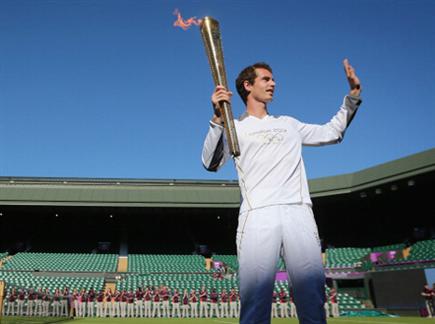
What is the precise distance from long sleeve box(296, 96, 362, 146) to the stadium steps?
29.1 meters

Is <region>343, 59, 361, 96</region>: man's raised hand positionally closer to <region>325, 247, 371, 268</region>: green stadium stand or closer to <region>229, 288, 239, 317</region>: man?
<region>229, 288, 239, 317</region>: man

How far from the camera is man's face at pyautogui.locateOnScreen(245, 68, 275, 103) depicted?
316 cm

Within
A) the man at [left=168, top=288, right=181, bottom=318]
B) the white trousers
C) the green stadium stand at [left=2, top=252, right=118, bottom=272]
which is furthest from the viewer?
the green stadium stand at [left=2, top=252, right=118, bottom=272]

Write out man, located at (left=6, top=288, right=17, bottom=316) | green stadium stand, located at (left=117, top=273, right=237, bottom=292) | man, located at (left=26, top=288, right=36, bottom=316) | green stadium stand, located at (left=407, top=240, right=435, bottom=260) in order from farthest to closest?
green stadium stand, located at (left=117, top=273, right=237, bottom=292) → green stadium stand, located at (left=407, top=240, right=435, bottom=260) → man, located at (left=26, top=288, right=36, bottom=316) → man, located at (left=6, top=288, right=17, bottom=316)

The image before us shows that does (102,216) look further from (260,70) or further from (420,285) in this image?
(260,70)

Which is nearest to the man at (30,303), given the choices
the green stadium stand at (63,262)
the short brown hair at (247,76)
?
the short brown hair at (247,76)

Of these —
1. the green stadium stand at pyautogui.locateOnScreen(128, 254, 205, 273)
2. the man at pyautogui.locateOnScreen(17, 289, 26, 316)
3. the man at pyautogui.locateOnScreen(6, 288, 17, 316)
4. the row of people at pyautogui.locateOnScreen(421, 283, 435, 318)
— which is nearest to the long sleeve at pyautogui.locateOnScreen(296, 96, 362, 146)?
the man at pyautogui.locateOnScreen(6, 288, 17, 316)

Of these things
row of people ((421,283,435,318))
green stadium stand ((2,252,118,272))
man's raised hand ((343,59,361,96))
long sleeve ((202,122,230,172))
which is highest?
green stadium stand ((2,252,118,272))

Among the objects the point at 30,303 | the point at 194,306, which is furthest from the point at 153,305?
the point at 30,303

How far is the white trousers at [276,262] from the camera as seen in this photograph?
2.49 m

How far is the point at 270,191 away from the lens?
2.74m

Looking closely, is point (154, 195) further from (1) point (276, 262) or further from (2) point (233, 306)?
(1) point (276, 262)

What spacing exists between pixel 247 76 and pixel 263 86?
0.17 m

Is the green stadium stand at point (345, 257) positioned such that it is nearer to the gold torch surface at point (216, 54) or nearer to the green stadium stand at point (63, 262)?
the green stadium stand at point (63, 262)
